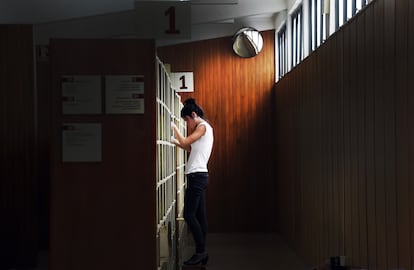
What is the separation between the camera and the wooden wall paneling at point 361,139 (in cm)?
354

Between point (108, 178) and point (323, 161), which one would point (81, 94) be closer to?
point (108, 178)

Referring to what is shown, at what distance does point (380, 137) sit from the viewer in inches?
126

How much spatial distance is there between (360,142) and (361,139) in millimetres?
31

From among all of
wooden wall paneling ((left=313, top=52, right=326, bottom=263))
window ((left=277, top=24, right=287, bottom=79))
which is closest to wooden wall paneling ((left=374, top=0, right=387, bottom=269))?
wooden wall paneling ((left=313, top=52, right=326, bottom=263))

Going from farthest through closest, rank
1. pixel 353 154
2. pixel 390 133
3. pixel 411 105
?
pixel 353 154 < pixel 390 133 < pixel 411 105

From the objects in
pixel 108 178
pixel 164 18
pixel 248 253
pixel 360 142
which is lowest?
pixel 248 253

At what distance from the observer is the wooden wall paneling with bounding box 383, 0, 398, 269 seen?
116 inches

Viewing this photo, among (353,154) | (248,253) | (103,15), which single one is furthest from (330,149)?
(103,15)

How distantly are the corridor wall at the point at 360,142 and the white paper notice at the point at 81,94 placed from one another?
1706mm

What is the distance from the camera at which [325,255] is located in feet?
15.4

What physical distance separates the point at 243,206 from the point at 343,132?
4.18 metres

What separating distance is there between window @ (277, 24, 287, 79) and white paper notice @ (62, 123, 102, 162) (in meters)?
4.52

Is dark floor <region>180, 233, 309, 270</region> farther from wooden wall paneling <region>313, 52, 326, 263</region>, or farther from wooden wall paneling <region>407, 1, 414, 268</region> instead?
wooden wall paneling <region>407, 1, 414, 268</region>

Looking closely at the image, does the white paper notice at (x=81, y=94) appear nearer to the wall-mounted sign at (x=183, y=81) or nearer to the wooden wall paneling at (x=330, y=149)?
the wooden wall paneling at (x=330, y=149)
